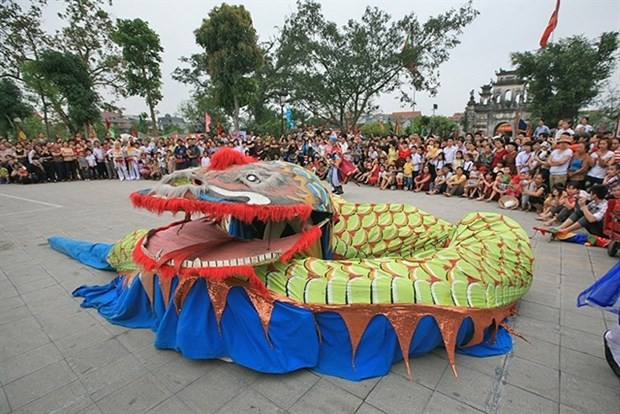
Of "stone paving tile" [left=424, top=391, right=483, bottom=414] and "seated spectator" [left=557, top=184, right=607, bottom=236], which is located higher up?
"seated spectator" [left=557, top=184, right=607, bottom=236]

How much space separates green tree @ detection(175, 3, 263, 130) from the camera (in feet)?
47.6

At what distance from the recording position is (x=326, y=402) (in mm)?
1607

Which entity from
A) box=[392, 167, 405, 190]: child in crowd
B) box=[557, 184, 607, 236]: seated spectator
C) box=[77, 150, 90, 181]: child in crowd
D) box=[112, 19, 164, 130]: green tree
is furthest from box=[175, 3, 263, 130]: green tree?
box=[557, 184, 607, 236]: seated spectator

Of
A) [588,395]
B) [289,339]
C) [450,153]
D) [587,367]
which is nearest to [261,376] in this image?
[289,339]

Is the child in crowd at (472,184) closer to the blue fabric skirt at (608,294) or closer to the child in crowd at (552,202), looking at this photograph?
the child in crowd at (552,202)

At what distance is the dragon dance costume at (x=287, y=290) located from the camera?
5.45ft

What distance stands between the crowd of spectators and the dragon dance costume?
0.56 metres

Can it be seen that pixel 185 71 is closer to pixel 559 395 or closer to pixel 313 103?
pixel 313 103

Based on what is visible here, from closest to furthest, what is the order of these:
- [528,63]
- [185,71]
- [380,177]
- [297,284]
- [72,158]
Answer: [297,284]
[380,177]
[72,158]
[528,63]
[185,71]

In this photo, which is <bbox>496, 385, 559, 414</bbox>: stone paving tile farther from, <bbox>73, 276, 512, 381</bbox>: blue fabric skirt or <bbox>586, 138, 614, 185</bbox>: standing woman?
<bbox>586, 138, 614, 185</bbox>: standing woman

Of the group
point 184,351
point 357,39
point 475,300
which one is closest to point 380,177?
point 475,300

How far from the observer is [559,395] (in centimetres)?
162

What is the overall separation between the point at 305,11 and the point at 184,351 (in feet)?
69.9

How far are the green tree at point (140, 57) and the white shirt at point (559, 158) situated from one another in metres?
19.7
